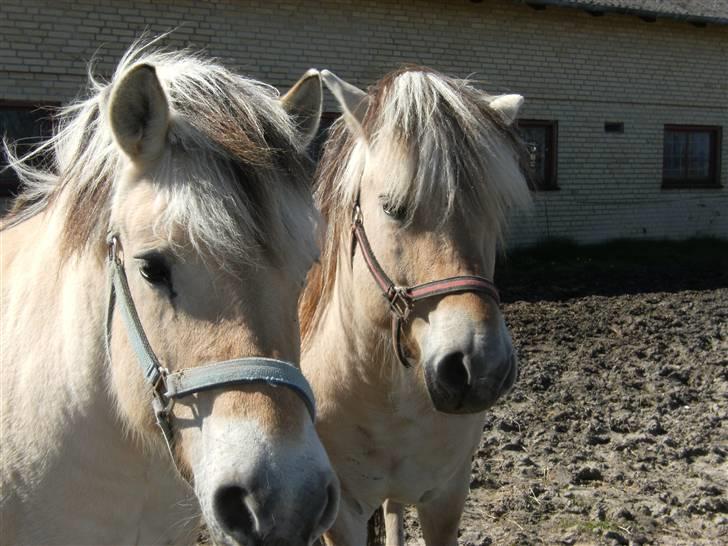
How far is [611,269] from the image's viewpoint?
11234mm

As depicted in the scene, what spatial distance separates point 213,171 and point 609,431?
409 cm

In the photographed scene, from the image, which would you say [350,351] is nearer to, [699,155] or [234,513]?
[234,513]

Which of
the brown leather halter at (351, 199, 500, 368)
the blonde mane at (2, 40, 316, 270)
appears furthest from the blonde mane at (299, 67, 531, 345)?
the blonde mane at (2, 40, 316, 270)

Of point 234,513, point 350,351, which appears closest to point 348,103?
point 350,351

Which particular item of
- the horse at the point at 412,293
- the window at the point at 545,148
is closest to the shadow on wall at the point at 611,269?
the window at the point at 545,148

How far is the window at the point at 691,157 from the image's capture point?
1473 cm

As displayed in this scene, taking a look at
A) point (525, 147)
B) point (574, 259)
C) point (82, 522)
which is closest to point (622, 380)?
point (525, 147)

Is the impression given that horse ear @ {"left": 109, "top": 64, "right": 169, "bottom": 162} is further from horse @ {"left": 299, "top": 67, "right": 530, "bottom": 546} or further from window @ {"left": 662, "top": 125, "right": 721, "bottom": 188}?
window @ {"left": 662, "top": 125, "right": 721, "bottom": 188}

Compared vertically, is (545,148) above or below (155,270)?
below

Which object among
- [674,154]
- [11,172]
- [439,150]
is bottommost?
[674,154]

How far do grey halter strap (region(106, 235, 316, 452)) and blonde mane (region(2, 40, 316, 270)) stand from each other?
6.8 inches

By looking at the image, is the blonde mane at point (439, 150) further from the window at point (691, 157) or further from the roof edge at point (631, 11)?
the window at point (691, 157)

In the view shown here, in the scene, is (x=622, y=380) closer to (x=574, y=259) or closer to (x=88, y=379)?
(x=88, y=379)

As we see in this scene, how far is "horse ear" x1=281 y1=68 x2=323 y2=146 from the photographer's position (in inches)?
79.0
